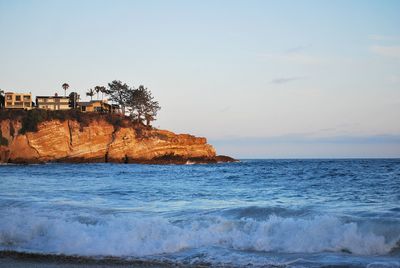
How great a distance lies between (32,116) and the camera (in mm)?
Result: 69812

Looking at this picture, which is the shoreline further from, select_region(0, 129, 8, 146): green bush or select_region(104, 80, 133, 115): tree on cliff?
select_region(104, 80, 133, 115): tree on cliff

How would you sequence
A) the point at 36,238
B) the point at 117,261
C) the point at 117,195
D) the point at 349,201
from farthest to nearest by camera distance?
1. the point at 117,195
2. the point at 349,201
3. the point at 36,238
4. the point at 117,261

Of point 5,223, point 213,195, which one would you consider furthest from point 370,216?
point 5,223

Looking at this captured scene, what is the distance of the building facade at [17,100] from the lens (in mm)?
82812

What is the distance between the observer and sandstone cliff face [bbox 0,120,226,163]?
67.6 metres

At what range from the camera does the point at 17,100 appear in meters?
83.8

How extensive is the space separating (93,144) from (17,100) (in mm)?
22817

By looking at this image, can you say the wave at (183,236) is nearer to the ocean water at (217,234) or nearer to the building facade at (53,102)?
the ocean water at (217,234)

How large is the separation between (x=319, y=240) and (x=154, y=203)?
7737 mm

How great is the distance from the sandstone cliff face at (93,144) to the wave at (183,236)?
60.1 meters

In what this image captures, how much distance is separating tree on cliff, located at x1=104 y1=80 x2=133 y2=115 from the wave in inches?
3287

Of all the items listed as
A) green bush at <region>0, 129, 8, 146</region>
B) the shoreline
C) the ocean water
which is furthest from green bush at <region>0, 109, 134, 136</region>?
the shoreline

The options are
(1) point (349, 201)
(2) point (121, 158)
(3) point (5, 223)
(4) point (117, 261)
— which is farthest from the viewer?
(2) point (121, 158)

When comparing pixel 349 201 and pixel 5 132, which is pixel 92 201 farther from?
pixel 5 132
